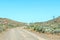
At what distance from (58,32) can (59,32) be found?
20cm

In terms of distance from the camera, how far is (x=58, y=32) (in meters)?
41.4

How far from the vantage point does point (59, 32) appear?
135ft
